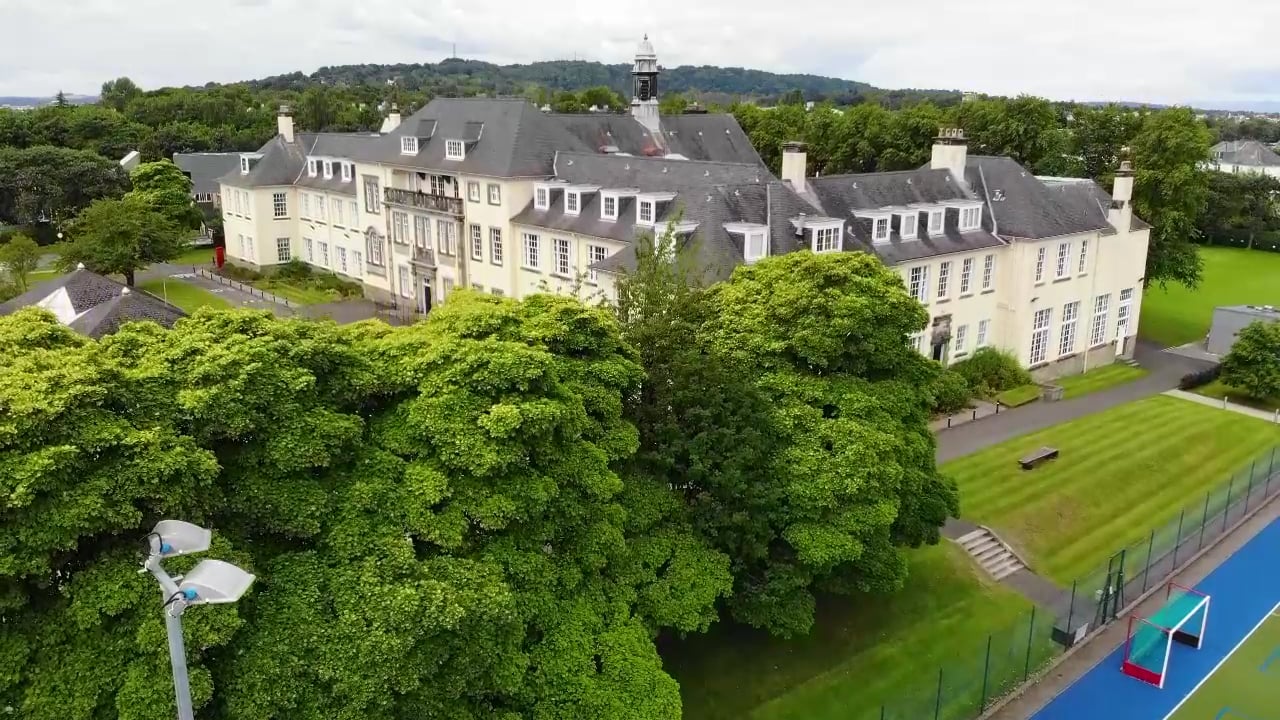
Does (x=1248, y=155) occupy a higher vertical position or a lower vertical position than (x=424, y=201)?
higher

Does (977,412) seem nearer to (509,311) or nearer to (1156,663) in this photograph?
(1156,663)

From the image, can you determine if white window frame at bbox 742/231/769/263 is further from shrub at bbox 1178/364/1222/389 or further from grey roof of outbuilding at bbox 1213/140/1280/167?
grey roof of outbuilding at bbox 1213/140/1280/167

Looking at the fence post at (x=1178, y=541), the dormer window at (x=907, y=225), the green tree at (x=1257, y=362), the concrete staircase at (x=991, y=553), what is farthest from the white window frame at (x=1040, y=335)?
the concrete staircase at (x=991, y=553)

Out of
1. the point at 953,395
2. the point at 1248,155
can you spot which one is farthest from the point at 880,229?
the point at 1248,155

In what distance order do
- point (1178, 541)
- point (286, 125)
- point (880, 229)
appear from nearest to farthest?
point (1178, 541), point (880, 229), point (286, 125)

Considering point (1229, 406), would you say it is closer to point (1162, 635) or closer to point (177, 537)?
point (1162, 635)
